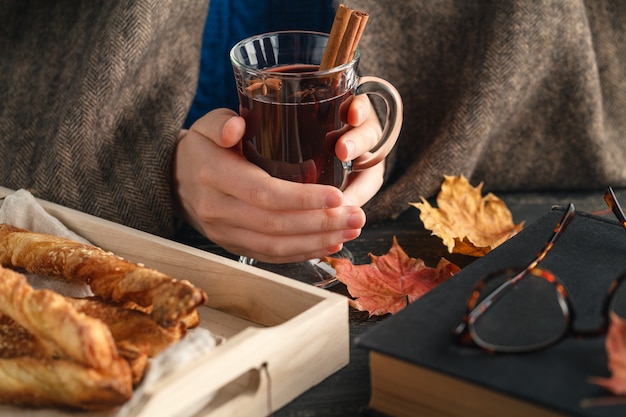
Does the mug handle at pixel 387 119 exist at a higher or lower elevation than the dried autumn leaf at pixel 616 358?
higher

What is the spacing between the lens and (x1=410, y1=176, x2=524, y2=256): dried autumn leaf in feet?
3.45

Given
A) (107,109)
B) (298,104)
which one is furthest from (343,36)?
(107,109)

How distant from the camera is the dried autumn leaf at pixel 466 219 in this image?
1.05 meters

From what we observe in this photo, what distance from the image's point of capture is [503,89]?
1250 mm

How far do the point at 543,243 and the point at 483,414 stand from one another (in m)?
0.26

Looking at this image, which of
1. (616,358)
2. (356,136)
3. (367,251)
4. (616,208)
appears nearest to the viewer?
(616,358)

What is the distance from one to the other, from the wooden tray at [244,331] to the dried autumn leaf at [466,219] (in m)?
0.30

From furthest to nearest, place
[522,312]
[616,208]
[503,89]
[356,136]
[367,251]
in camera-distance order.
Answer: [503,89], [367,251], [356,136], [616,208], [522,312]

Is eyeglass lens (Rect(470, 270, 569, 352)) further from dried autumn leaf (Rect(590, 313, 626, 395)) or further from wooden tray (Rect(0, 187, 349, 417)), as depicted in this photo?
wooden tray (Rect(0, 187, 349, 417))

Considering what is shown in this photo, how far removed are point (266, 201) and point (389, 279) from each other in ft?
0.61

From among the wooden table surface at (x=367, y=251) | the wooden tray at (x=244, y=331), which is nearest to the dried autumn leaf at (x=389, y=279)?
the wooden table surface at (x=367, y=251)

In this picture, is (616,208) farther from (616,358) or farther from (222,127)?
(222,127)

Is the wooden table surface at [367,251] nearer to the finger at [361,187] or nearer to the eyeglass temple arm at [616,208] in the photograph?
the finger at [361,187]

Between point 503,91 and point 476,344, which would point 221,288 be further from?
point 503,91
